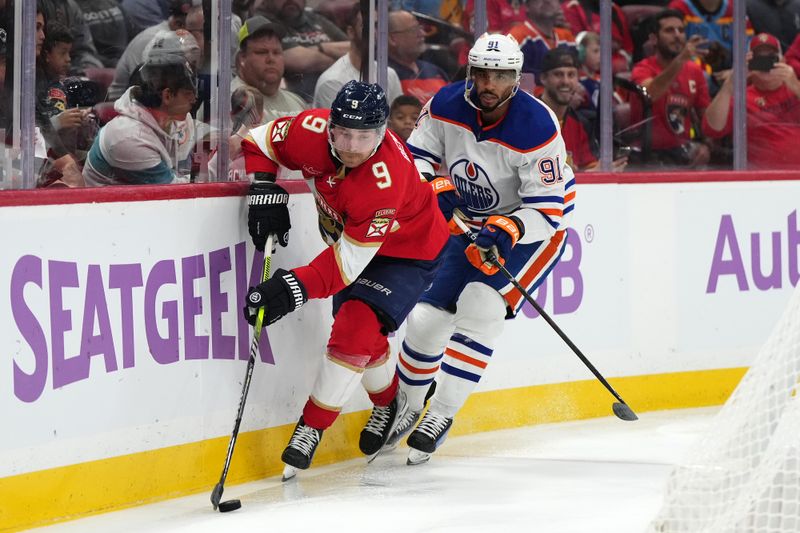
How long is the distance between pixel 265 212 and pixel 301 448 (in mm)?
689

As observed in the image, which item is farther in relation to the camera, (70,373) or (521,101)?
(521,101)

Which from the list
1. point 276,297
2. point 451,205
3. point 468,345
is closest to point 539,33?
point 451,205

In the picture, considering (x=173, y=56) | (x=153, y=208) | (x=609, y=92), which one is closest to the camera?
(x=153, y=208)

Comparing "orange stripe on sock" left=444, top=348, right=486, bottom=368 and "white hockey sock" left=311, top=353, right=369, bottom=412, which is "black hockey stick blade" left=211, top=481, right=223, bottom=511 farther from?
"orange stripe on sock" left=444, top=348, right=486, bottom=368

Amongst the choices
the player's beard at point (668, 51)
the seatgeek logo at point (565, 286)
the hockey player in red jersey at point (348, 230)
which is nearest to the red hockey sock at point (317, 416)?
the hockey player in red jersey at point (348, 230)

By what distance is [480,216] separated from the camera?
4.50 metres

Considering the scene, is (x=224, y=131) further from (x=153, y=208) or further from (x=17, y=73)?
(x=17, y=73)

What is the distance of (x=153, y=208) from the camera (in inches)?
146

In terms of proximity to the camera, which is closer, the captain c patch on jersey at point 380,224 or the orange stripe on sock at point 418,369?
the captain c patch on jersey at point 380,224

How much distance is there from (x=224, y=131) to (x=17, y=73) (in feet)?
2.76

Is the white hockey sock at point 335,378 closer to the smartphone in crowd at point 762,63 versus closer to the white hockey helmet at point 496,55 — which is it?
the white hockey helmet at point 496,55

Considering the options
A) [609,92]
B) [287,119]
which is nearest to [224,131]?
[287,119]

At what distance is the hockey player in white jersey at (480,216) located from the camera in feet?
13.8

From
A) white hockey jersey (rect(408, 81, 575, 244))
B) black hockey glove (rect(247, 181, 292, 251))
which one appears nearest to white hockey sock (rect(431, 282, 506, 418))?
white hockey jersey (rect(408, 81, 575, 244))
